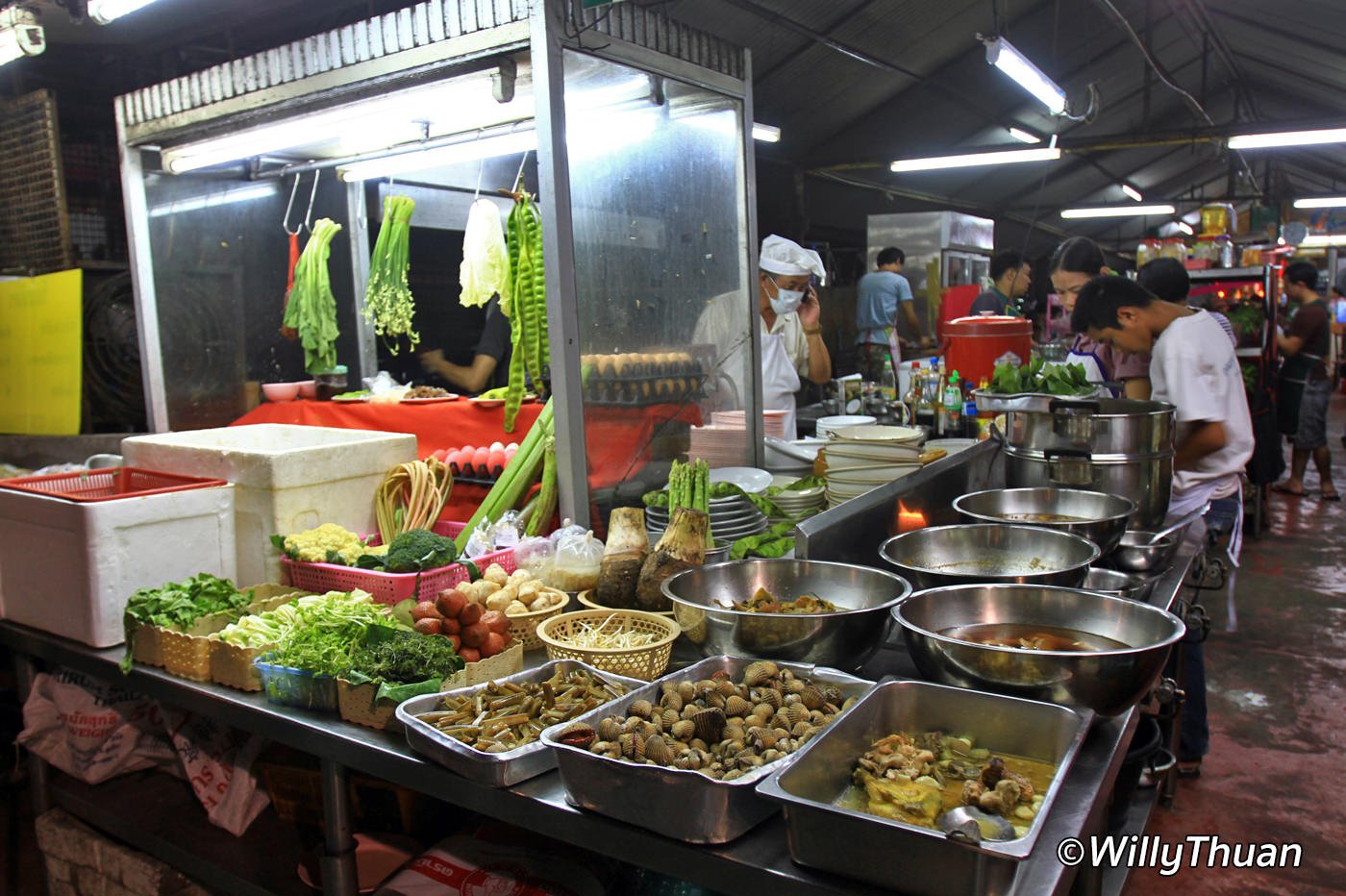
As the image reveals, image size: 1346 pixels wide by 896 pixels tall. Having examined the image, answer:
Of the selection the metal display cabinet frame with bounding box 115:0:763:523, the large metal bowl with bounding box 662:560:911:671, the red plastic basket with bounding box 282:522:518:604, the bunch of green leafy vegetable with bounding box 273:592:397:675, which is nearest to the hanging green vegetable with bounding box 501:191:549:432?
the metal display cabinet frame with bounding box 115:0:763:523

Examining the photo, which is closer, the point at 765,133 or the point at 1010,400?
the point at 1010,400

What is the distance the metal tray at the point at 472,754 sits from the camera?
1.61m

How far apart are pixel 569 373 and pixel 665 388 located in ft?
1.95

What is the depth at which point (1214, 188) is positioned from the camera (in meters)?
23.4

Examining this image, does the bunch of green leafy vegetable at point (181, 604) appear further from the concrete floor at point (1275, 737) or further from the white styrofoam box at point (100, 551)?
the concrete floor at point (1275, 737)

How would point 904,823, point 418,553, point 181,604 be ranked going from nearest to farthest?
point 904,823 → point 181,604 → point 418,553

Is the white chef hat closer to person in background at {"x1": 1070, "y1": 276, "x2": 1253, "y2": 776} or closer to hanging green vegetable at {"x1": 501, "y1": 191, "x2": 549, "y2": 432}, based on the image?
person in background at {"x1": 1070, "y1": 276, "x2": 1253, "y2": 776}

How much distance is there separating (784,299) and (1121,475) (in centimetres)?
253

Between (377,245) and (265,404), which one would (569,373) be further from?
(265,404)

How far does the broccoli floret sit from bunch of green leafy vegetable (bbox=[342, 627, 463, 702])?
19.1 inches

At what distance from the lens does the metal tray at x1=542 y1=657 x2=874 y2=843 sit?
1.37 meters

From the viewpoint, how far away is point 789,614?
183 cm

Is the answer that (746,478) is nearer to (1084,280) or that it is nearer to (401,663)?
(401,663)

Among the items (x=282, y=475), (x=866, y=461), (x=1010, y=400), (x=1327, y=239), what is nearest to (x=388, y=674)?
(x=282, y=475)
